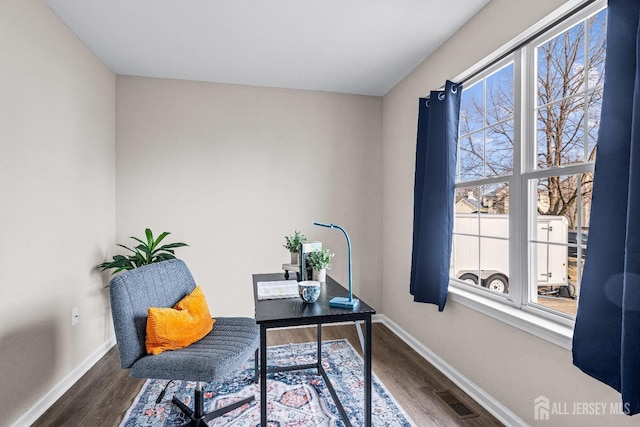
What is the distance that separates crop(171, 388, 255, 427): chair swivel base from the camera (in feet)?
6.37

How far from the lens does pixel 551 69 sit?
6.62 feet

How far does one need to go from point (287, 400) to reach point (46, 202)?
2.03m

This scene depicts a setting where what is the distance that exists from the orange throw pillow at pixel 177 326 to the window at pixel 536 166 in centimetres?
191

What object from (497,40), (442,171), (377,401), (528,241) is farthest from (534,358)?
(497,40)

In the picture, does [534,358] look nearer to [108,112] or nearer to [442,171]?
[442,171]

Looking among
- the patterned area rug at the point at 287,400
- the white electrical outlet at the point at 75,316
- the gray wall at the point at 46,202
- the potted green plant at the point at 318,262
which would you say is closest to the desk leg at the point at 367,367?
the patterned area rug at the point at 287,400

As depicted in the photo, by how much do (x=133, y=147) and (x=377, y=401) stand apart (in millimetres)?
3120

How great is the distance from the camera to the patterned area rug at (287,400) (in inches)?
82.4

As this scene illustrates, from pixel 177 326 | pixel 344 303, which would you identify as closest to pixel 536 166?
pixel 344 303

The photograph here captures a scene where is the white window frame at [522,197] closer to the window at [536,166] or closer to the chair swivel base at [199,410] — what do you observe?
the window at [536,166]

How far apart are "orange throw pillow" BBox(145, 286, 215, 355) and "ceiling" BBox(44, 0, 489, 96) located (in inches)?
77.0

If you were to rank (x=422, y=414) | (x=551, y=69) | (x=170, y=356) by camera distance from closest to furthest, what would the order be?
1. (x=170, y=356)
2. (x=551, y=69)
3. (x=422, y=414)

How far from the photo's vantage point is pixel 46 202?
228 cm

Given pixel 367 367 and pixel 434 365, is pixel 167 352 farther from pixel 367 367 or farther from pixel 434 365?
pixel 434 365
